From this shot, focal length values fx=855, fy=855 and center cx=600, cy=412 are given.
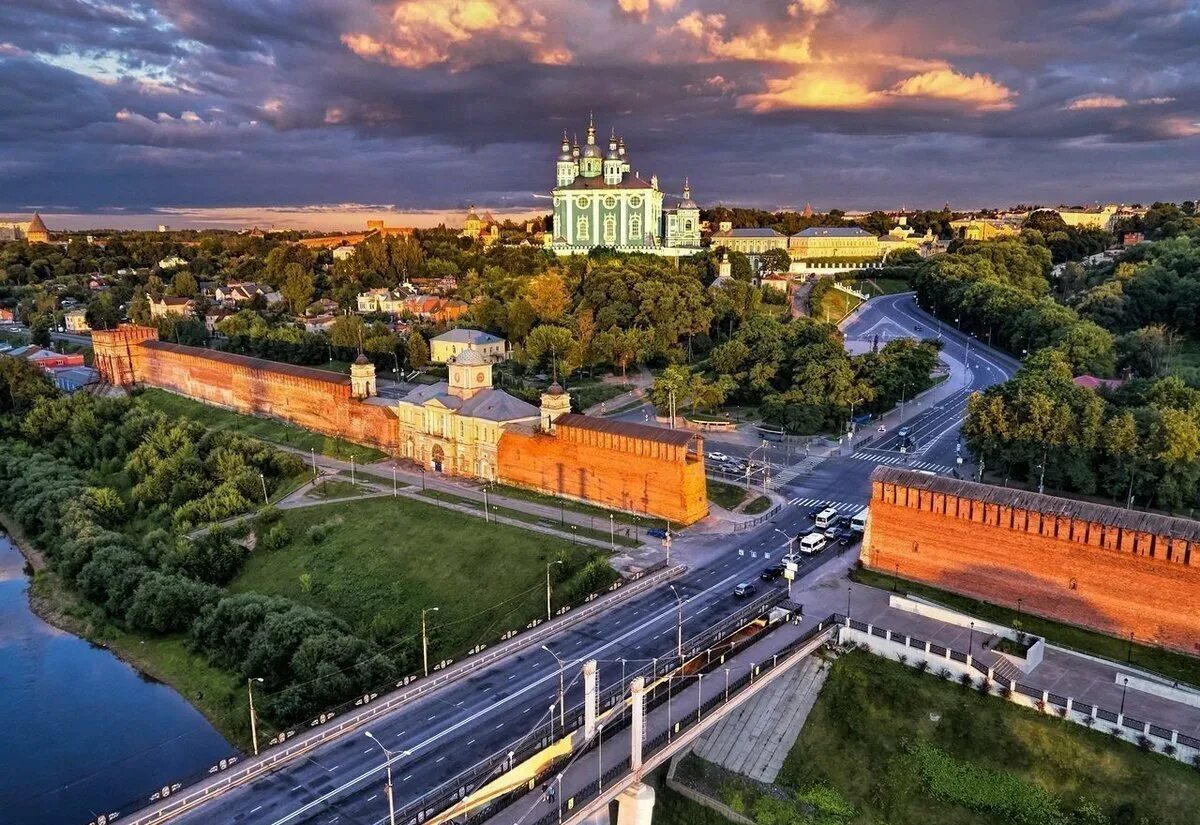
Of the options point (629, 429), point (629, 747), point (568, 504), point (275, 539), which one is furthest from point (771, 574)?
point (275, 539)

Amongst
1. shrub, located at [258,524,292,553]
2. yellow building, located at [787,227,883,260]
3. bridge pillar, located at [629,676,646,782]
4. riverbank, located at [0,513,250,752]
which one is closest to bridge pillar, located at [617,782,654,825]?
bridge pillar, located at [629,676,646,782]

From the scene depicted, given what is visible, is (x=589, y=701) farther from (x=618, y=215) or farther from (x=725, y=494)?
(x=618, y=215)

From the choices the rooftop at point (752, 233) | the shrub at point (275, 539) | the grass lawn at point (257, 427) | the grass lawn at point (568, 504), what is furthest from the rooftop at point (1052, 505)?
the rooftop at point (752, 233)

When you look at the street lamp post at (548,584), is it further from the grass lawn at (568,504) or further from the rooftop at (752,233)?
the rooftop at (752,233)

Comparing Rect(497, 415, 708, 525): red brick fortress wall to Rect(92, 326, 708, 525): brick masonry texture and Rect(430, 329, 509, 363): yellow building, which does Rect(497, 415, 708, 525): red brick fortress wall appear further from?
Rect(430, 329, 509, 363): yellow building

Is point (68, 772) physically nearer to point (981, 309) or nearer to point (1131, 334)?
point (1131, 334)
